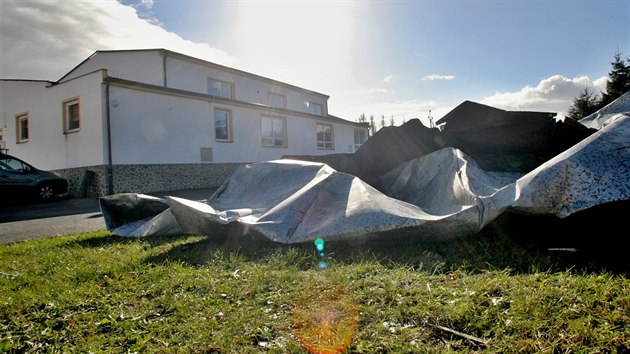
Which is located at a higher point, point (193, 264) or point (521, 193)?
point (521, 193)

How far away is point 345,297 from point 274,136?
1672 cm

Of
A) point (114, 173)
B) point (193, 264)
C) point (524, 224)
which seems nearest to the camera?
point (524, 224)

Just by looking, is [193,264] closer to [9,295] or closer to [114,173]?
[9,295]

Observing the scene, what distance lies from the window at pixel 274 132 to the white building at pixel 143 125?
5 centimetres

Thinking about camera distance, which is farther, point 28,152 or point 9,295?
point 28,152

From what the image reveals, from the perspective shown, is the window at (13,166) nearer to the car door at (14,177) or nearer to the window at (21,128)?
the car door at (14,177)

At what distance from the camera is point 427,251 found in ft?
9.16

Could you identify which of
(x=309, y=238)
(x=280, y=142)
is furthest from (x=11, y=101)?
(x=309, y=238)

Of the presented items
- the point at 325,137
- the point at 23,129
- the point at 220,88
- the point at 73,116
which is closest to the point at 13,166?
the point at 73,116

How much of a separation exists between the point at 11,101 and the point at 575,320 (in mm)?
21522

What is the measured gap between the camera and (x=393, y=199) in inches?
133

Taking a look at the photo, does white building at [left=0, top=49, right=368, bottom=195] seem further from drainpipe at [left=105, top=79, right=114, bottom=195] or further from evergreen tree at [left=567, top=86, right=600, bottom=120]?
evergreen tree at [left=567, top=86, right=600, bottom=120]

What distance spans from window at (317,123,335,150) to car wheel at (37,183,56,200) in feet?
45.4

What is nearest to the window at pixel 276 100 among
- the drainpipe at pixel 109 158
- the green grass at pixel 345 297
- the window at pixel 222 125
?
the window at pixel 222 125
